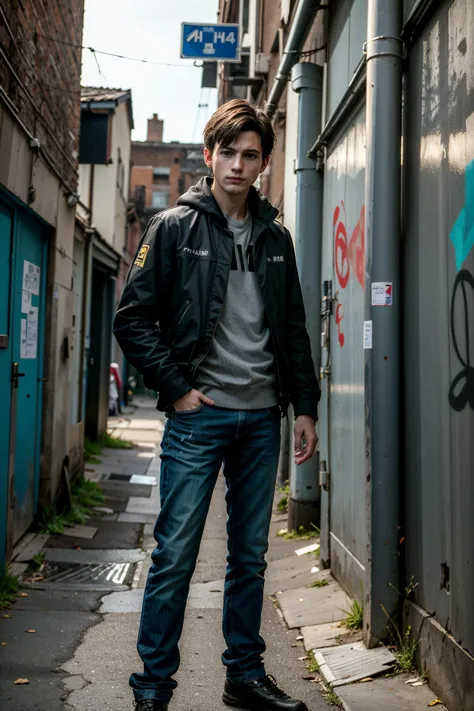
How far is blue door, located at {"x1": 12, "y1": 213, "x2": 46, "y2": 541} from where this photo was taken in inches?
225

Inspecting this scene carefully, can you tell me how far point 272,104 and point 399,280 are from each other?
21.2 feet

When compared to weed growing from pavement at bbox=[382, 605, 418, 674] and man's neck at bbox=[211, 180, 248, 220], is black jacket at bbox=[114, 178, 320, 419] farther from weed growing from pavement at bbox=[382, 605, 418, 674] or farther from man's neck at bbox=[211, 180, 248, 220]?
weed growing from pavement at bbox=[382, 605, 418, 674]

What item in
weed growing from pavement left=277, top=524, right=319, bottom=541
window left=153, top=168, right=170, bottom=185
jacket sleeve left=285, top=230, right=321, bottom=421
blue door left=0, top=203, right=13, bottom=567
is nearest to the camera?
jacket sleeve left=285, top=230, right=321, bottom=421

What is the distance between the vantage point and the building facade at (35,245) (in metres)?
5.09

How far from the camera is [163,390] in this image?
273cm

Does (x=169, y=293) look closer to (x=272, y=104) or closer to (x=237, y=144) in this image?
(x=237, y=144)

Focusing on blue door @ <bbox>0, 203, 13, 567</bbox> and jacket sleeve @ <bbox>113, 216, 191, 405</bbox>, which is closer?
jacket sleeve @ <bbox>113, 216, 191, 405</bbox>

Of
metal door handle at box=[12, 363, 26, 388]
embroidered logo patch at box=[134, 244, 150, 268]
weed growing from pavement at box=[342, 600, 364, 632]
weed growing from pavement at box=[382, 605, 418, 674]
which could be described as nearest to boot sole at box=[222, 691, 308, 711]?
weed growing from pavement at box=[382, 605, 418, 674]

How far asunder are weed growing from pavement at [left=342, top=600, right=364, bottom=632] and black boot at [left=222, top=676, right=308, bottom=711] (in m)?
0.99

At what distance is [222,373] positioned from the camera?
2867 mm

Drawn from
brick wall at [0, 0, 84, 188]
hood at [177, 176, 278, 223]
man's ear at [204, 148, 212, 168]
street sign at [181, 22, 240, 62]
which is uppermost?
street sign at [181, 22, 240, 62]

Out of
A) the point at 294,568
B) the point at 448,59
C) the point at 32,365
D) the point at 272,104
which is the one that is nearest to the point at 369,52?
the point at 448,59

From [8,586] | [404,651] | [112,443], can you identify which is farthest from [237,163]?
[112,443]

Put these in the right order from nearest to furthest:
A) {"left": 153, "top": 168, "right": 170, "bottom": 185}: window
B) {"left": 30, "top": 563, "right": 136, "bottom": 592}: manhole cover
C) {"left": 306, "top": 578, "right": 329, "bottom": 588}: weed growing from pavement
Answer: {"left": 306, "top": 578, "right": 329, "bottom": 588}: weed growing from pavement
{"left": 30, "top": 563, "right": 136, "bottom": 592}: manhole cover
{"left": 153, "top": 168, "right": 170, "bottom": 185}: window
